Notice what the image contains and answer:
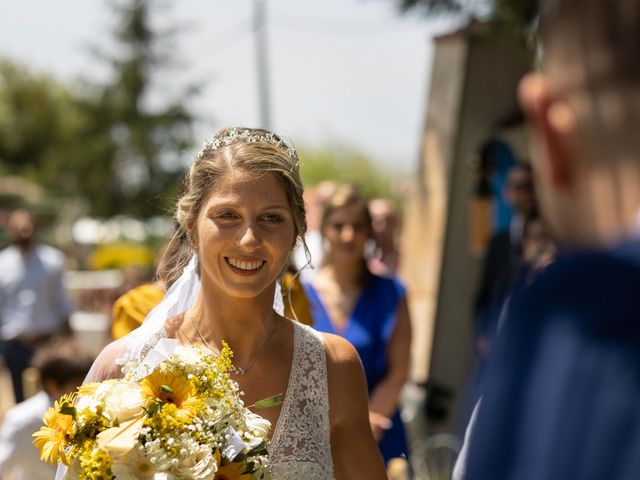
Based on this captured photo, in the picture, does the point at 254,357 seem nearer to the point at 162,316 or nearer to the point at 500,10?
the point at 162,316

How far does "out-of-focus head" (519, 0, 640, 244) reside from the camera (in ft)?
3.72

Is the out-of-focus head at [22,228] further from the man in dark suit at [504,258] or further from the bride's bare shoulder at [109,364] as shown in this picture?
the bride's bare shoulder at [109,364]

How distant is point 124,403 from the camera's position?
288 centimetres

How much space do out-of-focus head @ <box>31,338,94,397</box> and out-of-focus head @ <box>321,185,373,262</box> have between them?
1518 millimetres

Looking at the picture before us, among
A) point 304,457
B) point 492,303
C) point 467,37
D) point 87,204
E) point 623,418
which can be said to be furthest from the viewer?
point 87,204

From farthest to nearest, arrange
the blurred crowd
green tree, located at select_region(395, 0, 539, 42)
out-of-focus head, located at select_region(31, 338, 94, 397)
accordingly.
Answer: green tree, located at select_region(395, 0, 539, 42), out-of-focus head, located at select_region(31, 338, 94, 397), the blurred crowd

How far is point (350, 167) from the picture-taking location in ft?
301

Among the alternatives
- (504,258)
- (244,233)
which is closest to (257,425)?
(244,233)

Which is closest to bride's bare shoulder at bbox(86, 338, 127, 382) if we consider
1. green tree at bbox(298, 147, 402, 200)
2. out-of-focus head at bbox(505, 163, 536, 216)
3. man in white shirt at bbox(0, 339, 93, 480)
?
man in white shirt at bbox(0, 339, 93, 480)

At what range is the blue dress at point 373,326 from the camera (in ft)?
20.6

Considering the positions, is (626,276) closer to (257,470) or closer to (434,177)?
(257,470)

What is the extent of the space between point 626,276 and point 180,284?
2811mm

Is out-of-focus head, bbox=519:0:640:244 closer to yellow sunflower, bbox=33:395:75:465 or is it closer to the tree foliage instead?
yellow sunflower, bbox=33:395:75:465

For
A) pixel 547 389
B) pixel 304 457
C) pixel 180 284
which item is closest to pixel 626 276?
pixel 547 389
